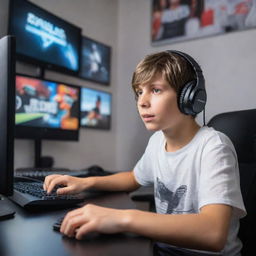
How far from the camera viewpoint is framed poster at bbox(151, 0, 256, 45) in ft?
5.57

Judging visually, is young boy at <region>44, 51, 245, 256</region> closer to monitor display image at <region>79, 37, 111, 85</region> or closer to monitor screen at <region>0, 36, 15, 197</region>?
monitor screen at <region>0, 36, 15, 197</region>

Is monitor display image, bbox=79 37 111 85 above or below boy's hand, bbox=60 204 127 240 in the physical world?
above

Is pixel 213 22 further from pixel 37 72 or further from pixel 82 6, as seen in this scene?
pixel 37 72

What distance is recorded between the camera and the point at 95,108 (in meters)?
2.00

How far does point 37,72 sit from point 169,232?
134 cm

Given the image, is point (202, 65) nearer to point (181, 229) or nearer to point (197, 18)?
point (197, 18)

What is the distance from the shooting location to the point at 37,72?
5.15 ft

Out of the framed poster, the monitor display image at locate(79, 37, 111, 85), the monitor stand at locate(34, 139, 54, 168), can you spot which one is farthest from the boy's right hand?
the framed poster

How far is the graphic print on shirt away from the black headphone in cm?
21

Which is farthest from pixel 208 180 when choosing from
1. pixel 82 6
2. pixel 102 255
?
pixel 82 6

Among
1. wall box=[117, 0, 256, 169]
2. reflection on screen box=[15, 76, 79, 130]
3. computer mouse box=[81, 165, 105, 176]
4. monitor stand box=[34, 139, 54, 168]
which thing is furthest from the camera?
wall box=[117, 0, 256, 169]

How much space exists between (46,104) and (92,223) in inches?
43.8

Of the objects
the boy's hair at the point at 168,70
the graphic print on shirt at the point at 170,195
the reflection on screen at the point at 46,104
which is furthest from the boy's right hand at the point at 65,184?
the reflection on screen at the point at 46,104

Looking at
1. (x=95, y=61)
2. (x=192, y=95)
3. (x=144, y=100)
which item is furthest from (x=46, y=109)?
(x=192, y=95)
